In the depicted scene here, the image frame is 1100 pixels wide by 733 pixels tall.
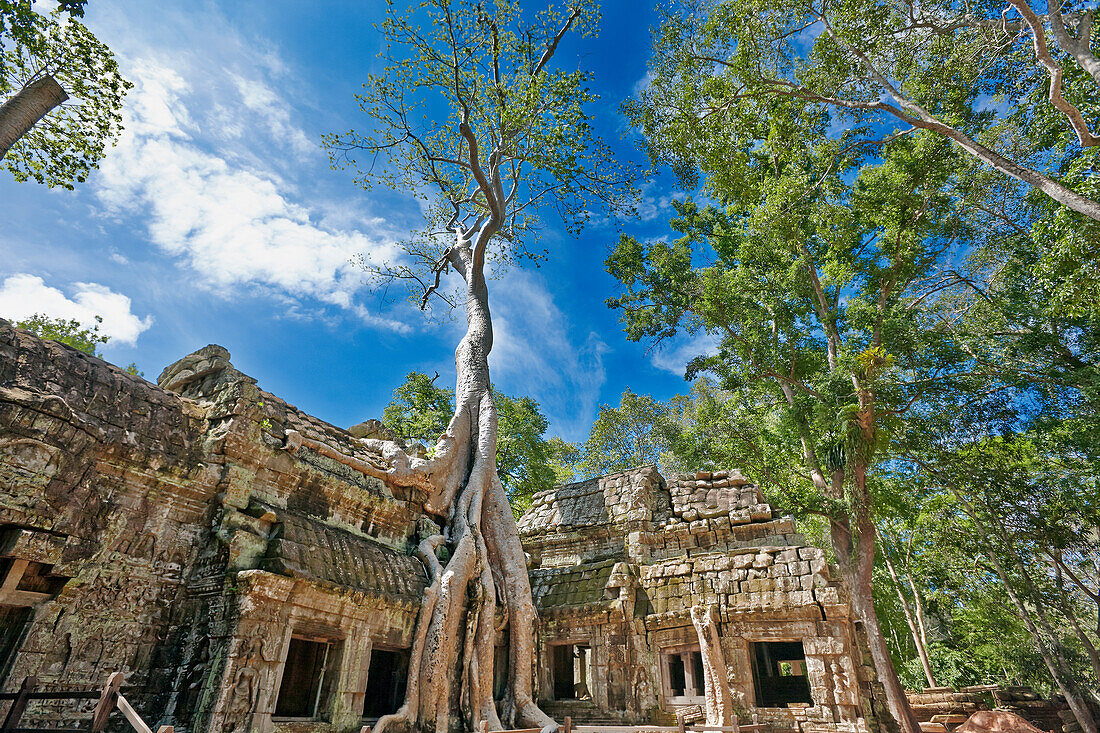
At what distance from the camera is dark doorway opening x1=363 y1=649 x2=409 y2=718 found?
22.5ft

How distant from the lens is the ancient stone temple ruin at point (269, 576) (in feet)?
15.3

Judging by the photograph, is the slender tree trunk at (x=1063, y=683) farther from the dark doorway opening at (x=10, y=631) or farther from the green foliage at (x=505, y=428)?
the dark doorway opening at (x=10, y=631)

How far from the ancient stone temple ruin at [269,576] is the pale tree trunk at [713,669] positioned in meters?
0.12

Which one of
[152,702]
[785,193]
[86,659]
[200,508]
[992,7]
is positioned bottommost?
[152,702]

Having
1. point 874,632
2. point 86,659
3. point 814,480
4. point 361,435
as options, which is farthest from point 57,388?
point 814,480

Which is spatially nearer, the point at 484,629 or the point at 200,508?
the point at 200,508

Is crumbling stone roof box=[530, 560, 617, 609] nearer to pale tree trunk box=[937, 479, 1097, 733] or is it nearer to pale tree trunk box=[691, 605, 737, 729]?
pale tree trunk box=[691, 605, 737, 729]

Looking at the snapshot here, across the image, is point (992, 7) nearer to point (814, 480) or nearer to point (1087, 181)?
point (1087, 181)

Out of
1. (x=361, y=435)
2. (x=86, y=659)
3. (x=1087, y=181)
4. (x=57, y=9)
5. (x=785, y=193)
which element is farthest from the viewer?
(x=785, y=193)

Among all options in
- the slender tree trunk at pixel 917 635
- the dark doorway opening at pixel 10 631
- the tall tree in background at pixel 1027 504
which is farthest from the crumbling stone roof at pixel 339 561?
the slender tree trunk at pixel 917 635

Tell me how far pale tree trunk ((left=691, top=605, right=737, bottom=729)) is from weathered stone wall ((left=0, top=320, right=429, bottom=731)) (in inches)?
172

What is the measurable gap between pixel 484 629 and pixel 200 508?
4131 millimetres

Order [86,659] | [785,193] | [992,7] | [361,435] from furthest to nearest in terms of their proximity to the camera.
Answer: [785,193] → [361,435] → [992,7] → [86,659]

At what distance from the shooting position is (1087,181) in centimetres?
646
